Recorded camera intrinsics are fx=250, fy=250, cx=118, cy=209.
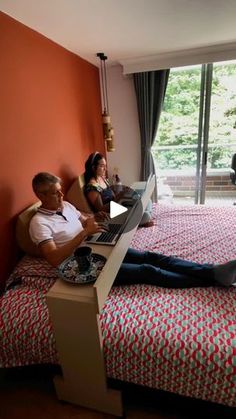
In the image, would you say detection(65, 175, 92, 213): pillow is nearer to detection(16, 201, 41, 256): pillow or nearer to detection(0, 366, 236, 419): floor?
detection(16, 201, 41, 256): pillow

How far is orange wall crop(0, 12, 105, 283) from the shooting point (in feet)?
5.35

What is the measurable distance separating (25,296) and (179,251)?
3.53 feet

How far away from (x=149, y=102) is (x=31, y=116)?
1844 millimetres

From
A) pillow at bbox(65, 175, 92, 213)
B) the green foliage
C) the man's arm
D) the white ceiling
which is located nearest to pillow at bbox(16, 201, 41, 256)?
the man's arm

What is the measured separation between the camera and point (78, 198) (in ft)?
7.73

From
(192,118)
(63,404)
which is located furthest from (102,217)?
(192,118)

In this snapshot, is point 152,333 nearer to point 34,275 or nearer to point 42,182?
point 34,275

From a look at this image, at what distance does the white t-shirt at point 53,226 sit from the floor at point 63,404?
0.74 metres

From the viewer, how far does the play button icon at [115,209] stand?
6.80ft

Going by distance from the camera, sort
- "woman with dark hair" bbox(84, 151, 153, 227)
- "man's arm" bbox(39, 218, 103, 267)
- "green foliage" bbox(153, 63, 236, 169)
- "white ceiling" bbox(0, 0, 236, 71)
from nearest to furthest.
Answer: "man's arm" bbox(39, 218, 103, 267), "white ceiling" bbox(0, 0, 236, 71), "woman with dark hair" bbox(84, 151, 153, 227), "green foliage" bbox(153, 63, 236, 169)

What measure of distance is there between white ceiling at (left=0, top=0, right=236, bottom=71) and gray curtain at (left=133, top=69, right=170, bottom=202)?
0.50m

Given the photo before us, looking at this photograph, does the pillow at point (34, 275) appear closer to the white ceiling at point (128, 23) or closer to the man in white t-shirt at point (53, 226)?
the man in white t-shirt at point (53, 226)

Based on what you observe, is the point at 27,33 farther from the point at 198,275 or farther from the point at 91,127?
the point at 198,275

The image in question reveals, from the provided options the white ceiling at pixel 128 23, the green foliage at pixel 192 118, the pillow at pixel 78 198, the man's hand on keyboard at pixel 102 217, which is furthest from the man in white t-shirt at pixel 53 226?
the green foliage at pixel 192 118
